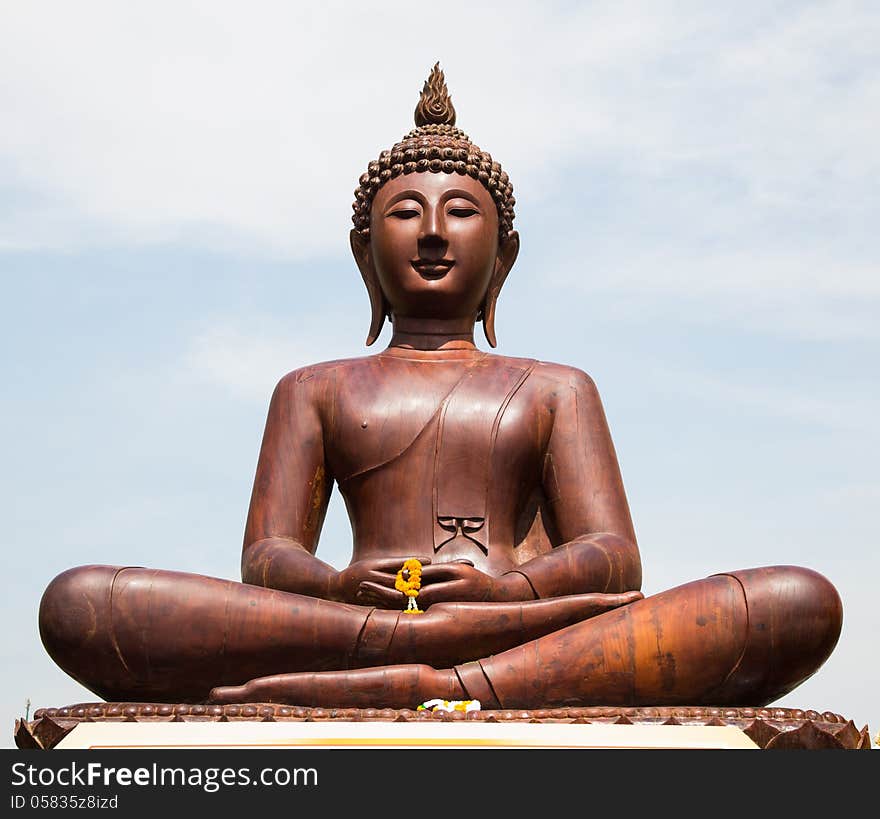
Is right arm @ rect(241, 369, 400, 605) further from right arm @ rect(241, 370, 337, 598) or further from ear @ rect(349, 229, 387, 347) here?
ear @ rect(349, 229, 387, 347)

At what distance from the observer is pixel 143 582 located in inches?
271

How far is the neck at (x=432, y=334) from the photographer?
8.59 meters

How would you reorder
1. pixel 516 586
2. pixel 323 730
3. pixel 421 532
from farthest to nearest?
1. pixel 421 532
2. pixel 516 586
3. pixel 323 730

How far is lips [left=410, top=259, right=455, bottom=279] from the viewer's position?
331 inches

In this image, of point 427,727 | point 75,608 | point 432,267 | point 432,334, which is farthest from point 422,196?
point 427,727

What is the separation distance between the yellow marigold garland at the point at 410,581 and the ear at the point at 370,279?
1.93 metres

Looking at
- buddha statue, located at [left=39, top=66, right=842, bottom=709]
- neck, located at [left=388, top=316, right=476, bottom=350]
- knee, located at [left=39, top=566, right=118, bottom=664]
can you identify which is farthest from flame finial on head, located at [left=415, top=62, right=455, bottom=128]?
knee, located at [left=39, top=566, right=118, bottom=664]

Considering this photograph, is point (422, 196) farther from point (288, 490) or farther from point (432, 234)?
point (288, 490)

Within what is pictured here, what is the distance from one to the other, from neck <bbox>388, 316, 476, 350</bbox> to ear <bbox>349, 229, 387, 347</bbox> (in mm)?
218

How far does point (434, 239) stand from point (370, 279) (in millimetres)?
653

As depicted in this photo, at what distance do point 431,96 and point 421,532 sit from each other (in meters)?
2.52
